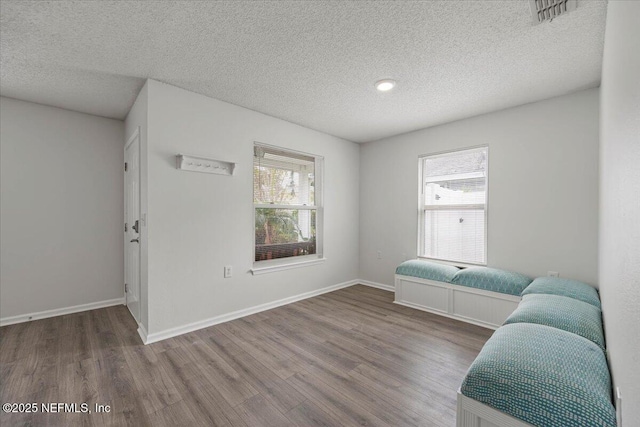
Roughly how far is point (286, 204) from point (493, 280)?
8.97 feet

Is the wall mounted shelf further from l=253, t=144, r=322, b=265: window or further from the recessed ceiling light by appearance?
the recessed ceiling light

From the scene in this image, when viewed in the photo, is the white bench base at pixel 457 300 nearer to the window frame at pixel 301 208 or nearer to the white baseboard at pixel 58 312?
the window frame at pixel 301 208

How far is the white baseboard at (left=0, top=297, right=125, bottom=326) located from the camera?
3.05m

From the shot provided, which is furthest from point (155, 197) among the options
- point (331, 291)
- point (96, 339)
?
point (331, 291)

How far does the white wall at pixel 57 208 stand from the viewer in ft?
10.2

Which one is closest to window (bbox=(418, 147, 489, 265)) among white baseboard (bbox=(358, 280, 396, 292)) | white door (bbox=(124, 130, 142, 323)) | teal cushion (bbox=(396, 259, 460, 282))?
teal cushion (bbox=(396, 259, 460, 282))

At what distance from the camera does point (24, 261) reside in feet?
10.4

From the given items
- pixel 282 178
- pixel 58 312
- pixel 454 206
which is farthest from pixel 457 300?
pixel 58 312

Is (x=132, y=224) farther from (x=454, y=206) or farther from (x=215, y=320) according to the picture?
(x=454, y=206)

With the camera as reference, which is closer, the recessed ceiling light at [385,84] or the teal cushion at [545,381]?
the teal cushion at [545,381]

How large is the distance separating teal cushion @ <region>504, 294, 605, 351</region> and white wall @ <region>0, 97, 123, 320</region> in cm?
465

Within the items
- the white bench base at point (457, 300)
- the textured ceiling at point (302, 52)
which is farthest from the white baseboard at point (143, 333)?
the white bench base at point (457, 300)

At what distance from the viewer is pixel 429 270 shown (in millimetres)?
3566

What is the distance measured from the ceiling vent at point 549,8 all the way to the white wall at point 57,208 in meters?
4.66
